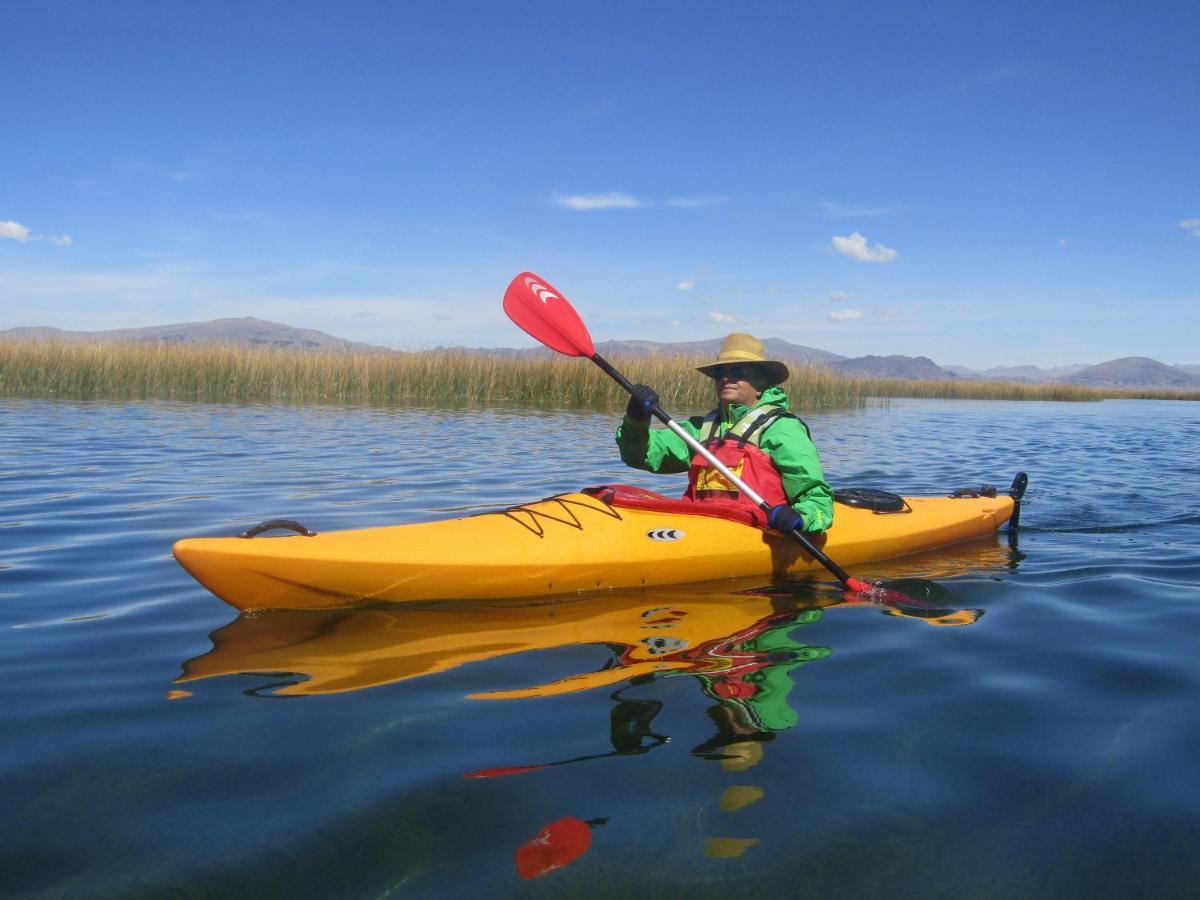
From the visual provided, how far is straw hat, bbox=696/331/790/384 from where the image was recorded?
15.7ft

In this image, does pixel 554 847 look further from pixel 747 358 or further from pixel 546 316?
pixel 546 316

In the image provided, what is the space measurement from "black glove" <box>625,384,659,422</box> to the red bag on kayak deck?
2733mm

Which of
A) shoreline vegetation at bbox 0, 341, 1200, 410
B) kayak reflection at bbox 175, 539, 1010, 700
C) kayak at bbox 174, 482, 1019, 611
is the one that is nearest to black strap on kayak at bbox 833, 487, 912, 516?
kayak at bbox 174, 482, 1019, 611

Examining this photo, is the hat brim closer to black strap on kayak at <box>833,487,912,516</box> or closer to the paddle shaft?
the paddle shaft

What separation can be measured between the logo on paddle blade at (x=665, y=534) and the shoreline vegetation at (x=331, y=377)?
13.3 metres

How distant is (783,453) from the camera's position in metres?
4.72

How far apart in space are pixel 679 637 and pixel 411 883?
1.97m

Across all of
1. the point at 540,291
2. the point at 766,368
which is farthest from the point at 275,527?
the point at 766,368

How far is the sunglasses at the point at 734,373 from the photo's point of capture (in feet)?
15.9

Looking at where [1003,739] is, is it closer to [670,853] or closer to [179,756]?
[670,853]

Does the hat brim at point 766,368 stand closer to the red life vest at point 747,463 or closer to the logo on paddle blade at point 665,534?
the red life vest at point 747,463

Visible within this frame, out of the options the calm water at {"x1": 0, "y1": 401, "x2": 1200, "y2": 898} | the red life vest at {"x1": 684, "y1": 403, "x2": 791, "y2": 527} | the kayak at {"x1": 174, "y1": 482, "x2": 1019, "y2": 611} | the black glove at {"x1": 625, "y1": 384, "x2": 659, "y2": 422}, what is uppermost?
the black glove at {"x1": 625, "y1": 384, "x2": 659, "y2": 422}

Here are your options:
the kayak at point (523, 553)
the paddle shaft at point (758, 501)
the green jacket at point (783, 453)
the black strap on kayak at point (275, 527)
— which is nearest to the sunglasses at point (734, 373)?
the green jacket at point (783, 453)

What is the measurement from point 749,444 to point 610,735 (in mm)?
2510
